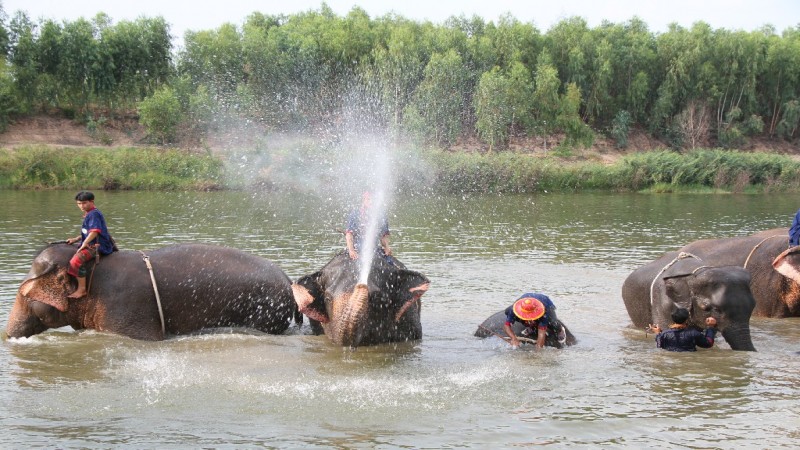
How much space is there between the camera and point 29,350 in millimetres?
9297

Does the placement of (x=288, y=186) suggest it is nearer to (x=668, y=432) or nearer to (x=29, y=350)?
(x=29, y=350)

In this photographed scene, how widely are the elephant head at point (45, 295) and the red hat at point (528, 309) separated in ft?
15.8

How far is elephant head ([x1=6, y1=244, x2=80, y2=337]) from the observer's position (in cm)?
928

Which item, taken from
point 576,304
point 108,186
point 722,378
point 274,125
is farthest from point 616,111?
point 722,378

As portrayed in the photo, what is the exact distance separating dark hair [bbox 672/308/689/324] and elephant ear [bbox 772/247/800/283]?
2.22 meters

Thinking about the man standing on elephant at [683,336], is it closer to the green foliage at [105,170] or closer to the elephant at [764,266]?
the elephant at [764,266]

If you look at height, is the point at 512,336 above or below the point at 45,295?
below

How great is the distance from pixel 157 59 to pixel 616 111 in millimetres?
32690

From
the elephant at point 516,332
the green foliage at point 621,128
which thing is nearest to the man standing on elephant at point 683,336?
the elephant at point 516,332

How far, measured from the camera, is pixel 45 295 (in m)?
9.29

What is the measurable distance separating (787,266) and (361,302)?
558cm

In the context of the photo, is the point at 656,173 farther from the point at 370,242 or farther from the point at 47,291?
the point at 47,291

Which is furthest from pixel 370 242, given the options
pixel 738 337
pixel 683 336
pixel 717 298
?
pixel 738 337

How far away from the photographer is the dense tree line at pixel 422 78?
166ft
